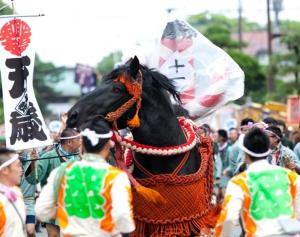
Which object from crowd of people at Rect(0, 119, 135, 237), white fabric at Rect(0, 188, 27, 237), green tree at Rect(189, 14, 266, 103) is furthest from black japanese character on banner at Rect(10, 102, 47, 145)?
green tree at Rect(189, 14, 266, 103)

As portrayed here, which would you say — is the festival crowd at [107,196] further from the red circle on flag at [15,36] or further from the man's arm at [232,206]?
the red circle on flag at [15,36]

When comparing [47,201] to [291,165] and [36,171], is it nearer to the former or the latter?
[36,171]

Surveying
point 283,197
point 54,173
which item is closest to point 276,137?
point 283,197

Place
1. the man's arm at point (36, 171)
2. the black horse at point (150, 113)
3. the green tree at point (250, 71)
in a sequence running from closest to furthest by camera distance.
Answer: the black horse at point (150, 113) → the man's arm at point (36, 171) → the green tree at point (250, 71)

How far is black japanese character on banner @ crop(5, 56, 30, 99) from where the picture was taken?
9227 mm

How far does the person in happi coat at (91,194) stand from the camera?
6.55 m

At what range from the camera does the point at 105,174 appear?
6602mm

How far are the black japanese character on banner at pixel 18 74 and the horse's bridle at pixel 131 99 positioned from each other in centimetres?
131

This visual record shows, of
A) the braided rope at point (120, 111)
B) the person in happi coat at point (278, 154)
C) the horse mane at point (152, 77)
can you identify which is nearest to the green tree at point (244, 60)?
the person in happi coat at point (278, 154)

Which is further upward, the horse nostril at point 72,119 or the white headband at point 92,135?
the white headband at point 92,135

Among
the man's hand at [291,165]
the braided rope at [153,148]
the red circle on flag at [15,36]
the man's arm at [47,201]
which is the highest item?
the red circle on flag at [15,36]

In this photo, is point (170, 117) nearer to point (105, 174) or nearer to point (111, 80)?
point (111, 80)

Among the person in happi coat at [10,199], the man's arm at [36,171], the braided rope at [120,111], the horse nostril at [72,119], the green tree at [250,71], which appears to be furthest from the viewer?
the green tree at [250,71]

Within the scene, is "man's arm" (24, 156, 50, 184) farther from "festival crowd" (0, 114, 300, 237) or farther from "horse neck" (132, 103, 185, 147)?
"festival crowd" (0, 114, 300, 237)
